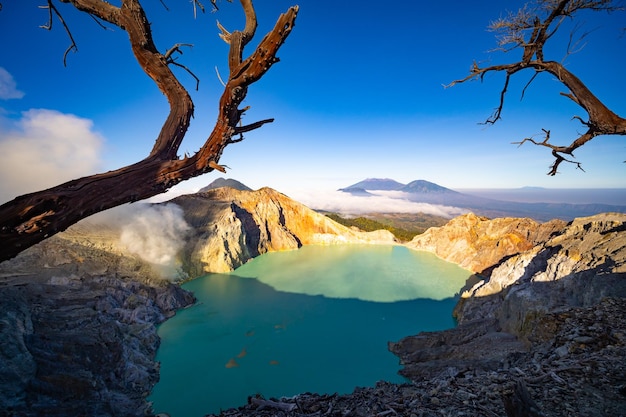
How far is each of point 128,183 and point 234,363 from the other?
1522 centimetres

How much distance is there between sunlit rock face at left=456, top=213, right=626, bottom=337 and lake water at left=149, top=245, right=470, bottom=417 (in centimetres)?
474

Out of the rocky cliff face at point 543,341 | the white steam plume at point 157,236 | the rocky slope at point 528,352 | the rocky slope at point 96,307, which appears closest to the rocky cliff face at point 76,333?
the rocky slope at point 96,307

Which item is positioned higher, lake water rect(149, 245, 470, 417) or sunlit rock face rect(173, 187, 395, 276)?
sunlit rock face rect(173, 187, 395, 276)

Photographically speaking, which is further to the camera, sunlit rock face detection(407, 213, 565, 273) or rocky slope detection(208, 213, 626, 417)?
sunlit rock face detection(407, 213, 565, 273)

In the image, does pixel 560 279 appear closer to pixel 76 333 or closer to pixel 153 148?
pixel 153 148

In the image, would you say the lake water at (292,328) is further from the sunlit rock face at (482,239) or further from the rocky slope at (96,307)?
the sunlit rock face at (482,239)

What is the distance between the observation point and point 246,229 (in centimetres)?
4216

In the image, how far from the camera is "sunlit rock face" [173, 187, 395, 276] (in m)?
32.1

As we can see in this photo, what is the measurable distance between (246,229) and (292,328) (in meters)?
25.7

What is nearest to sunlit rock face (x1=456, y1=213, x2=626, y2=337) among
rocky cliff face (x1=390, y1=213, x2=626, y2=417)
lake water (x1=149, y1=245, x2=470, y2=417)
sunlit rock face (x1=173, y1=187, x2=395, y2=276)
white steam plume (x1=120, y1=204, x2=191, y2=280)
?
rocky cliff face (x1=390, y1=213, x2=626, y2=417)

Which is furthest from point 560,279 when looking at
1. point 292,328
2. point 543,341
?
point 292,328

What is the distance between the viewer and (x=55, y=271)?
687 inches

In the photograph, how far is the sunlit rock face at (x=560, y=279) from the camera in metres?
9.75

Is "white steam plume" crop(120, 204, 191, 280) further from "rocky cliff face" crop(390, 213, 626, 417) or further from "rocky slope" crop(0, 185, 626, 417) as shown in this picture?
"rocky cliff face" crop(390, 213, 626, 417)
